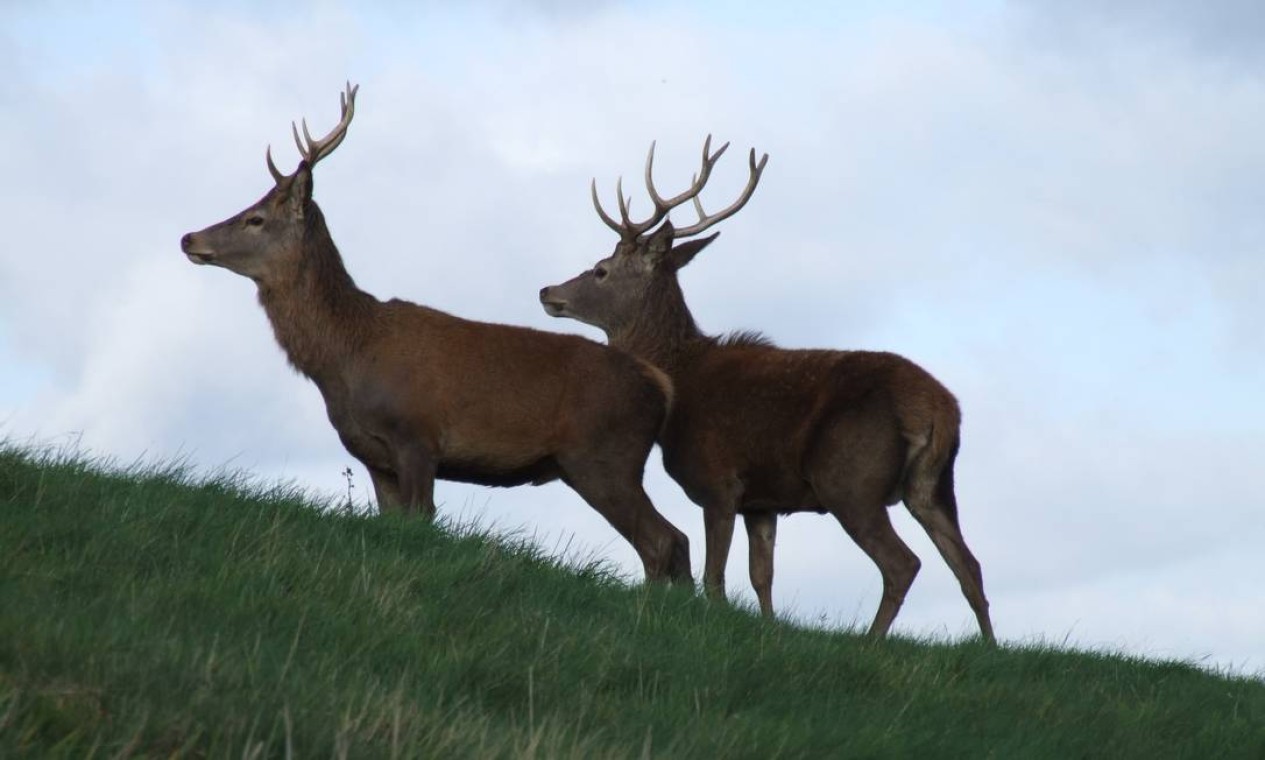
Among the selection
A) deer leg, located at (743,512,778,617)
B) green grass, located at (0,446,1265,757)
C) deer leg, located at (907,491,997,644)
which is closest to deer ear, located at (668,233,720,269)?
deer leg, located at (743,512,778,617)

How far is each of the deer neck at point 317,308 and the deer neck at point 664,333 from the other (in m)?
2.13

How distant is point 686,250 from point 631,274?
0.43 metres

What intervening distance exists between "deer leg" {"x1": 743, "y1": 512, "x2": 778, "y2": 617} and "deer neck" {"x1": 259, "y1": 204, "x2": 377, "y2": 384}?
Result: 2689 millimetres

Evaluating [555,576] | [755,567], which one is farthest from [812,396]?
[555,576]

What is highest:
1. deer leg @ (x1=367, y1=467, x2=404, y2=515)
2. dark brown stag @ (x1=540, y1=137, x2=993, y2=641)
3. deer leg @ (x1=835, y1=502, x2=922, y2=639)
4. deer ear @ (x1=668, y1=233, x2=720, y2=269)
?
deer ear @ (x1=668, y1=233, x2=720, y2=269)

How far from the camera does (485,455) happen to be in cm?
954

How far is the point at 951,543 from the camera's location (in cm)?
1000

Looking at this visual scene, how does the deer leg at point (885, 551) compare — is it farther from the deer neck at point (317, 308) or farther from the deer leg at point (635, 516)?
the deer neck at point (317, 308)

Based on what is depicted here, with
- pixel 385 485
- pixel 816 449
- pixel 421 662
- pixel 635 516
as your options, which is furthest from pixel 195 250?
pixel 421 662

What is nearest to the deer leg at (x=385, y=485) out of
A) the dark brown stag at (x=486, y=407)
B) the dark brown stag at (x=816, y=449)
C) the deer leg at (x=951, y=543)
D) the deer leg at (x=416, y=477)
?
the dark brown stag at (x=486, y=407)

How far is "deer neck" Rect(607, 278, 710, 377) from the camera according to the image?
11578 mm

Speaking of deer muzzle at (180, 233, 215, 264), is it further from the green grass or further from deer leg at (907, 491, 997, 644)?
deer leg at (907, 491, 997, 644)

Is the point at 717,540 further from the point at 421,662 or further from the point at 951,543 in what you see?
the point at 421,662

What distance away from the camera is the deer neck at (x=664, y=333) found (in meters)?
11.6
